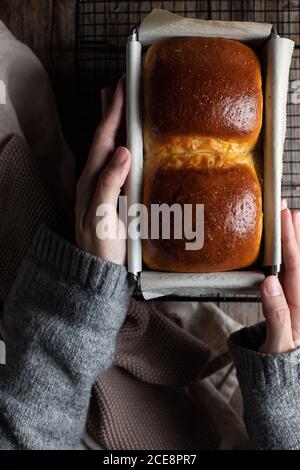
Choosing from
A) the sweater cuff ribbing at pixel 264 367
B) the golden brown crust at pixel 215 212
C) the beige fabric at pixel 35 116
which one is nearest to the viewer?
the golden brown crust at pixel 215 212

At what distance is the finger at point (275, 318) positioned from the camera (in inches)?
32.8

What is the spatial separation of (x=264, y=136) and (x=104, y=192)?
261 millimetres

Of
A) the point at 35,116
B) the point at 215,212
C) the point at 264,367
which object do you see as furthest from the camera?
the point at 35,116

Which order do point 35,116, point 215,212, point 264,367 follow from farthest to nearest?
point 35,116 < point 264,367 < point 215,212

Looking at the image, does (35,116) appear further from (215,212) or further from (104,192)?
(215,212)

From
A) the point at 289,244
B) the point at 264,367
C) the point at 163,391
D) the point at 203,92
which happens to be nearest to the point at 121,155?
the point at 203,92

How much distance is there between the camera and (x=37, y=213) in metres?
1.03

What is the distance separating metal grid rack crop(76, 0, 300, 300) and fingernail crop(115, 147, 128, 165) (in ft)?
0.89

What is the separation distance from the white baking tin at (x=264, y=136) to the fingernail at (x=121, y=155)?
0.05 ft

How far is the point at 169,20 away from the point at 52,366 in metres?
0.59

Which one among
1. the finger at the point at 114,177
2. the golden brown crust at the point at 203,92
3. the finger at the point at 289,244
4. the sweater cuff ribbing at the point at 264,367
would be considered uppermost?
the golden brown crust at the point at 203,92

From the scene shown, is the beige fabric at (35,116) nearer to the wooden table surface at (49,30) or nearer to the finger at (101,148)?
the wooden table surface at (49,30)

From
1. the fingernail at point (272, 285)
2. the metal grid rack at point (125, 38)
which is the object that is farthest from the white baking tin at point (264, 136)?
the metal grid rack at point (125, 38)

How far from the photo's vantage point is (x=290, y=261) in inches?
34.0
